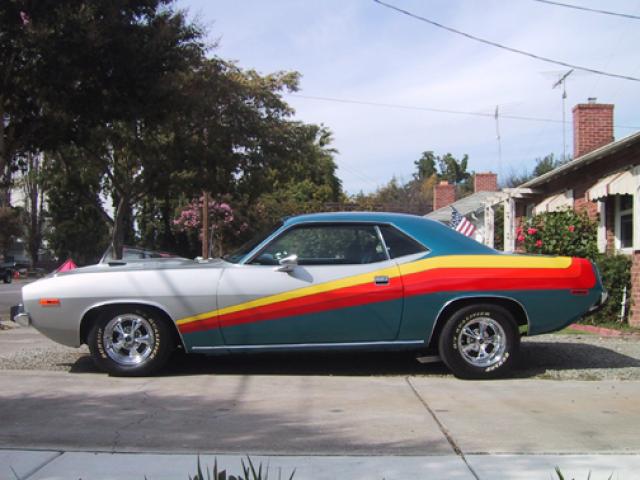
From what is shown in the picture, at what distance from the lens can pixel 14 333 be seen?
10.2 m

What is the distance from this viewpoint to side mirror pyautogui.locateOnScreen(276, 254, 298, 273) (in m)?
6.22

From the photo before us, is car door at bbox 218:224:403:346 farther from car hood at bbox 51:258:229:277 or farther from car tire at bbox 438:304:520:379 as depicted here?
car tire at bbox 438:304:520:379

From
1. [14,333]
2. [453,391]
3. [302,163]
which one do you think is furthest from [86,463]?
[302,163]

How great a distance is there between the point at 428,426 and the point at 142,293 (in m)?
2.97

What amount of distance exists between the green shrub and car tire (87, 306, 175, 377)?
8129 millimetres

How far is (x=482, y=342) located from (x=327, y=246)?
1753mm

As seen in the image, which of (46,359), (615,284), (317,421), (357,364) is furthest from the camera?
(615,284)

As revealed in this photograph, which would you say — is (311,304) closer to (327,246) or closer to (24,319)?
(327,246)

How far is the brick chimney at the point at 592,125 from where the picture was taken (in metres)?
17.5

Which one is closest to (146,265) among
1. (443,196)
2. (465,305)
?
(465,305)

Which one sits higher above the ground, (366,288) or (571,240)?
(571,240)

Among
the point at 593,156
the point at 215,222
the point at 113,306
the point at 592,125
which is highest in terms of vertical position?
the point at 592,125

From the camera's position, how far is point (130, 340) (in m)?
6.36

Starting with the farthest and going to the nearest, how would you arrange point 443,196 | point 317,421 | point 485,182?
point 443,196 → point 485,182 → point 317,421
